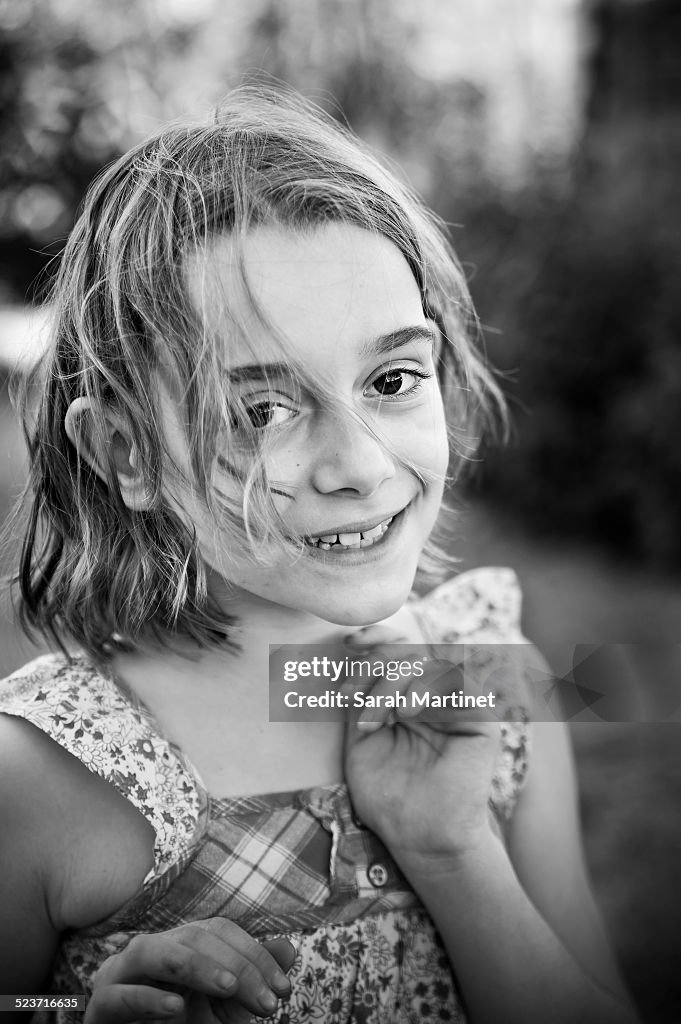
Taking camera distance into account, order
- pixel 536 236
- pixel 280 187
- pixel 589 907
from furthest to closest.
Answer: pixel 536 236 → pixel 589 907 → pixel 280 187

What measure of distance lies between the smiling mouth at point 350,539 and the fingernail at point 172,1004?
1.80ft

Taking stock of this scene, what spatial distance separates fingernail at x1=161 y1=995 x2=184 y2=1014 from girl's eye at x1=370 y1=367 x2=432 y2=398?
765 mm

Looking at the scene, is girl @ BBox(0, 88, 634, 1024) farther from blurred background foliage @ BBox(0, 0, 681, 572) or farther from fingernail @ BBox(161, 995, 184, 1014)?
blurred background foliage @ BBox(0, 0, 681, 572)

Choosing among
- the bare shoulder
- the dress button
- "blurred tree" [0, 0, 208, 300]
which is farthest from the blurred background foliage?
the bare shoulder

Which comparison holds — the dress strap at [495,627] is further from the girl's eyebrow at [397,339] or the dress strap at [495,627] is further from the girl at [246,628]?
the girl's eyebrow at [397,339]

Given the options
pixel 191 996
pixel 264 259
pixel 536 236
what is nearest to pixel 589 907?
pixel 191 996

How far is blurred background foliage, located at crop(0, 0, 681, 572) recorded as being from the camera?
3.60 meters

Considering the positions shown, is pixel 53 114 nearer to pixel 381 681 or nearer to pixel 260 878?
pixel 381 681

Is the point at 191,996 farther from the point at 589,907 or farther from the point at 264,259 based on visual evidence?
the point at 264,259

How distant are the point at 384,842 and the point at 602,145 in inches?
197

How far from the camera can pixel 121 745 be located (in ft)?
3.87

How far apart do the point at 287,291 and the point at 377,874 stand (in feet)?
2.75

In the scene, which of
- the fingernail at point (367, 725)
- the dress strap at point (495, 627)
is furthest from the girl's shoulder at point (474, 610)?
the fingernail at point (367, 725)

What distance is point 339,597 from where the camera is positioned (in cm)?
115
